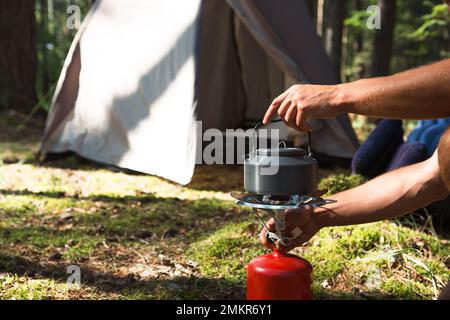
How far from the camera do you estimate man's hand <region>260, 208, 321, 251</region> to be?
83.6 inches

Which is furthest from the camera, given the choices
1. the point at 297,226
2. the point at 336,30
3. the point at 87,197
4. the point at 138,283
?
the point at 336,30

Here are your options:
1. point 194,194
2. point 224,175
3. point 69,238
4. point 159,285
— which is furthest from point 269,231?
point 224,175

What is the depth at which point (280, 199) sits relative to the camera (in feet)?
6.46

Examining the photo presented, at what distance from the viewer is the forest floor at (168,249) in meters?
2.73

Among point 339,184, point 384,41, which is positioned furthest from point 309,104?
point 384,41

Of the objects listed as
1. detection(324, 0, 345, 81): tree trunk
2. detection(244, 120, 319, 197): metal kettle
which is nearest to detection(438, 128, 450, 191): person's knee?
detection(244, 120, 319, 197): metal kettle

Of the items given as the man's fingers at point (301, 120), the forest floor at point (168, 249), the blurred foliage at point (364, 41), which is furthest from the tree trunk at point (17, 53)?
the man's fingers at point (301, 120)

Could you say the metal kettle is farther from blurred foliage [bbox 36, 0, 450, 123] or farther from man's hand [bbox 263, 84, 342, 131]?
blurred foliage [bbox 36, 0, 450, 123]

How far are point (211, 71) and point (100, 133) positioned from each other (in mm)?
1386

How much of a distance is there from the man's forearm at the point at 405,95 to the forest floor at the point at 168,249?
1.11 meters

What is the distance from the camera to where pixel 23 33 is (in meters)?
7.86

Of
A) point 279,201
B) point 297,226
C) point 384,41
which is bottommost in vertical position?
point 297,226

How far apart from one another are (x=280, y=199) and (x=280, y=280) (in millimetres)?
258

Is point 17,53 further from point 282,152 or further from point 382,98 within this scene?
point 382,98
